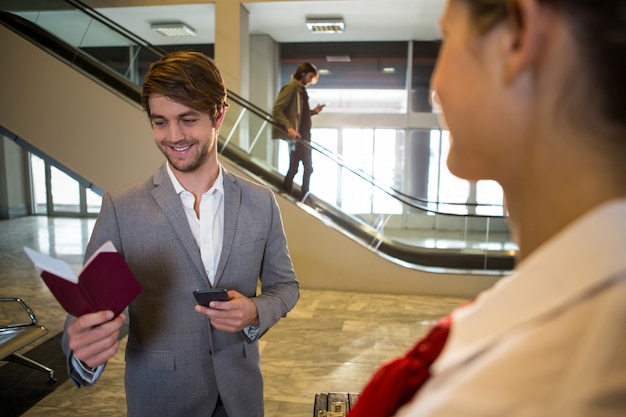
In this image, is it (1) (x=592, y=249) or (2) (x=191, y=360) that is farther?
(2) (x=191, y=360)

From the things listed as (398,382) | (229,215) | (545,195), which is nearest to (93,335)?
(229,215)

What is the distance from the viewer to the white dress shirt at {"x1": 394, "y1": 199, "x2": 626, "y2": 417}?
310 mm

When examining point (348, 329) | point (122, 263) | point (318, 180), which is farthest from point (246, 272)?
point (318, 180)

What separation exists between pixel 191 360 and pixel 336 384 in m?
A: 2.45

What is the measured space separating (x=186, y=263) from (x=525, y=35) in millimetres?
1416

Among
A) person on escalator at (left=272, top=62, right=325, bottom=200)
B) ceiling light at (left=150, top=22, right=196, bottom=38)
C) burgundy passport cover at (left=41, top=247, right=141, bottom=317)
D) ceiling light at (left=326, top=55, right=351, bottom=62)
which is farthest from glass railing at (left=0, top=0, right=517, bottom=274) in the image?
ceiling light at (left=326, top=55, right=351, bottom=62)

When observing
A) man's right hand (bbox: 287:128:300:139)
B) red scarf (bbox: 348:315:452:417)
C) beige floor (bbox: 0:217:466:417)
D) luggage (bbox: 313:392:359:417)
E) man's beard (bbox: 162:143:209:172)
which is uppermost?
man's right hand (bbox: 287:128:300:139)

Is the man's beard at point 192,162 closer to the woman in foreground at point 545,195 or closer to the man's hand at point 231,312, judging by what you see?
the man's hand at point 231,312

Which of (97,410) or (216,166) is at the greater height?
(216,166)

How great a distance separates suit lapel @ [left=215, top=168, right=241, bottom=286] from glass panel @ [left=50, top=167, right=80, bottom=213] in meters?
14.8

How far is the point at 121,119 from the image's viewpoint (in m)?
6.67

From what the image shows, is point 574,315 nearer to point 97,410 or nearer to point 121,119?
point 97,410

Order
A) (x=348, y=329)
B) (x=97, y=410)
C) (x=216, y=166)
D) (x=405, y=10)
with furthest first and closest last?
(x=405, y=10) < (x=348, y=329) < (x=97, y=410) < (x=216, y=166)

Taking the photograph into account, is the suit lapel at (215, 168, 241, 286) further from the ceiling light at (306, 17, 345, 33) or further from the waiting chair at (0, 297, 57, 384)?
the ceiling light at (306, 17, 345, 33)
